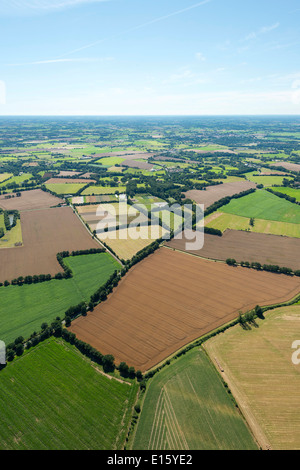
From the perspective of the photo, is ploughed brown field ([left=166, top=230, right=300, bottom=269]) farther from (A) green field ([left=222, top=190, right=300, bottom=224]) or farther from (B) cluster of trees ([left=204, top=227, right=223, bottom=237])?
(A) green field ([left=222, top=190, right=300, bottom=224])

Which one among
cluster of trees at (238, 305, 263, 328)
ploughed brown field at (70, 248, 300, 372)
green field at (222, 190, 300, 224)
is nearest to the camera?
ploughed brown field at (70, 248, 300, 372)

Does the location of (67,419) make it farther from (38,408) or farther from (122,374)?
(122,374)

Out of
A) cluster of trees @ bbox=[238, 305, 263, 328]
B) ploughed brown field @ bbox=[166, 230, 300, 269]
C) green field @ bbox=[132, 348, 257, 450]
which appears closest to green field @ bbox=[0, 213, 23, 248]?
ploughed brown field @ bbox=[166, 230, 300, 269]

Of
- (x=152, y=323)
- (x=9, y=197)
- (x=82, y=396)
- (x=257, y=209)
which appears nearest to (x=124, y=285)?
(x=152, y=323)

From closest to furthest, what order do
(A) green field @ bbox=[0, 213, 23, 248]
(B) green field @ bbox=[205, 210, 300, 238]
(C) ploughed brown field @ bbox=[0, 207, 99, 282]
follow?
(C) ploughed brown field @ bbox=[0, 207, 99, 282], (A) green field @ bbox=[0, 213, 23, 248], (B) green field @ bbox=[205, 210, 300, 238]

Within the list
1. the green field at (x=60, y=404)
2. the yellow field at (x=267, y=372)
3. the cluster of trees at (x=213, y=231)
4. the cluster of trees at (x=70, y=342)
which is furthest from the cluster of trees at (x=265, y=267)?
the green field at (x=60, y=404)

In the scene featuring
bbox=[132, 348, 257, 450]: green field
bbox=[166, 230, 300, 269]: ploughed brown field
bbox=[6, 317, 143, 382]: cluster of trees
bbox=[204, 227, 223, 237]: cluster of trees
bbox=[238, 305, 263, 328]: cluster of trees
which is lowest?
bbox=[132, 348, 257, 450]: green field
